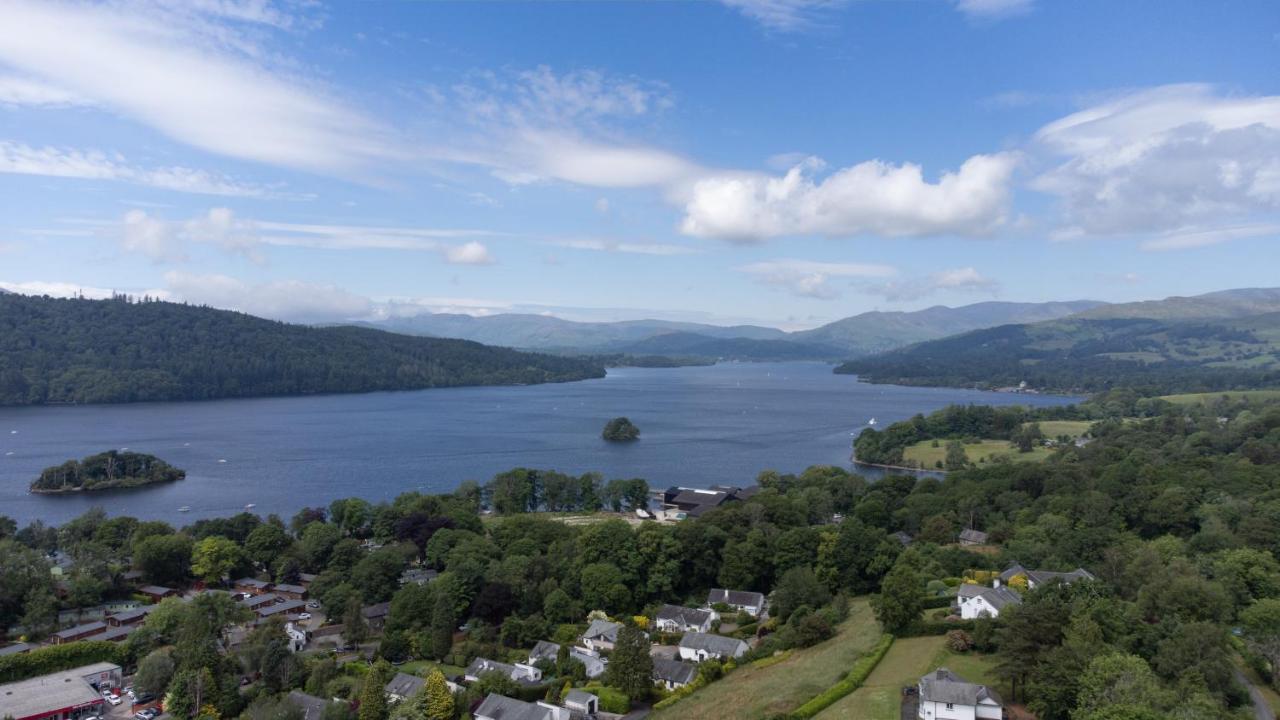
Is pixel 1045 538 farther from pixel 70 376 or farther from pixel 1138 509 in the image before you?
pixel 70 376

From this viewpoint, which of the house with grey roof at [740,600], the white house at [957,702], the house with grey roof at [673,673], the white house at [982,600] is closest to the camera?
the white house at [957,702]

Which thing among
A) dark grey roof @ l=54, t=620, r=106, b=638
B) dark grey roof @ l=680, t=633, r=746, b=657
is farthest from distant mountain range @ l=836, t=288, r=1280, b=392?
dark grey roof @ l=54, t=620, r=106, b=638

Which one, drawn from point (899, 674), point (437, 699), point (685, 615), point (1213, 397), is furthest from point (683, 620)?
point (1213, 397)

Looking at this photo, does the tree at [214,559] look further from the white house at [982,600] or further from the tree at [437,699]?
the white house at [982,600]

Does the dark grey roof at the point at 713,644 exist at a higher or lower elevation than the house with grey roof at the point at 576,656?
higher

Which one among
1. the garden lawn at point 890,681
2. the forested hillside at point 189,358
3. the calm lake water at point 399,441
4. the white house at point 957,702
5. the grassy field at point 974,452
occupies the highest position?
the forested hillside at point 189,358

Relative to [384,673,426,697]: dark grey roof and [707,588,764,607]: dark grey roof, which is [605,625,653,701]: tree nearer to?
[384,673,426,697]: dark grey roof

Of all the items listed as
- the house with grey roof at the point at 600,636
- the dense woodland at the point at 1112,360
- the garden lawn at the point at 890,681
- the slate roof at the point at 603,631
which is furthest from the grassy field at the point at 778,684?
the dense woodland at the point at 1112,360
